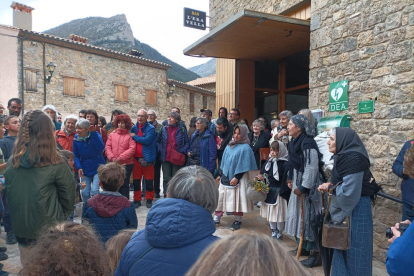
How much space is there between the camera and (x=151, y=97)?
2277 centimetres

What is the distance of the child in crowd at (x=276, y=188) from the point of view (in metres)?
4.34

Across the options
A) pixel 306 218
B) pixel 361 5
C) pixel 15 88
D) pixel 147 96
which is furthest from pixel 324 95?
pixel 147 96

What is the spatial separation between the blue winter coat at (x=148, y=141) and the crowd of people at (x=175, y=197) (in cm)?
2

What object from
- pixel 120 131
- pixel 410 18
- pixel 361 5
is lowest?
pixel 120 131

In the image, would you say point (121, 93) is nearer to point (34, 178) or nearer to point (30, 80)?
point (30, 80)

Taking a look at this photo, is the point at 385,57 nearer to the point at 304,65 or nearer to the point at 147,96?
the point at 304,65

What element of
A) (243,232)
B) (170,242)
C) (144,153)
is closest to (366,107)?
(243,232)

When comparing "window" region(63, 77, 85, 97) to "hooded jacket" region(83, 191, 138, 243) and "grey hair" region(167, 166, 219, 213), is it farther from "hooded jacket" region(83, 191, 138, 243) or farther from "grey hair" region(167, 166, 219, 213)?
"grey hair" region(167, 166, 219, 213)

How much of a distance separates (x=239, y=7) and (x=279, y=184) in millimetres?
5182

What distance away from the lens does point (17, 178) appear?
234 centimetres

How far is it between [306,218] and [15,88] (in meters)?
17.9

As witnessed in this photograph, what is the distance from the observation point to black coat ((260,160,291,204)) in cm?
417

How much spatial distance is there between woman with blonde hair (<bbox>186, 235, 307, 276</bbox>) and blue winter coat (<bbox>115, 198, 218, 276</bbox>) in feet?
2.10

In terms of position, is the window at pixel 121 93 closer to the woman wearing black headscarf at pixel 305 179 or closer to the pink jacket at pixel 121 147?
the pink jacket at pixel 121 147
